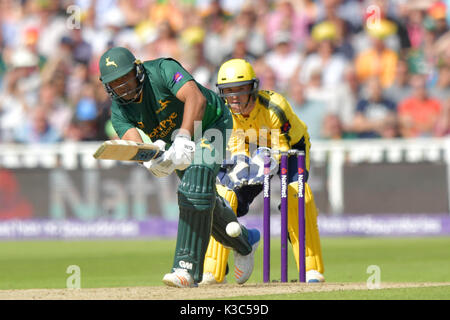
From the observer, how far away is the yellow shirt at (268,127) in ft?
28.3

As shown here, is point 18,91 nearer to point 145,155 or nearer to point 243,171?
point 243,171

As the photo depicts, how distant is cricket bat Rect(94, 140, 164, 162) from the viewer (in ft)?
21.4

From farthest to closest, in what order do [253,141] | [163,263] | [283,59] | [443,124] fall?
[283,59], [443,124], [163,263], [253,141]

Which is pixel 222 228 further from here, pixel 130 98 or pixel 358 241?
pixel 358 241

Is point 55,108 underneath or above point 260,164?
above

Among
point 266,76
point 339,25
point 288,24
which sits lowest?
point 266,76

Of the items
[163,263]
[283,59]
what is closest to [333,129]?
[283,59]

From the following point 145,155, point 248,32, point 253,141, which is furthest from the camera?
point 248,32

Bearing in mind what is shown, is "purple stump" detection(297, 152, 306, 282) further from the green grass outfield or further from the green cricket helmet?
the green cricket helmet

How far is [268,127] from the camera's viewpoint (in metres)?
8.68

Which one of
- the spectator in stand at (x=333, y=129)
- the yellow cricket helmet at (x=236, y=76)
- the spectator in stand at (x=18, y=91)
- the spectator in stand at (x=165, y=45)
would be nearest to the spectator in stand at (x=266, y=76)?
the spectator in stand at (x=333, y=129)

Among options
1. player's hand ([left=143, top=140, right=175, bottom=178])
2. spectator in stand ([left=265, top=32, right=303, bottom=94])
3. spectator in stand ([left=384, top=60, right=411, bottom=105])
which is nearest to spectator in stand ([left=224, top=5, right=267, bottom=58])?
spectator in stand ([left=265, top=32, right=303, bottom=94])

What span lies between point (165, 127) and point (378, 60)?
29.9 feet
